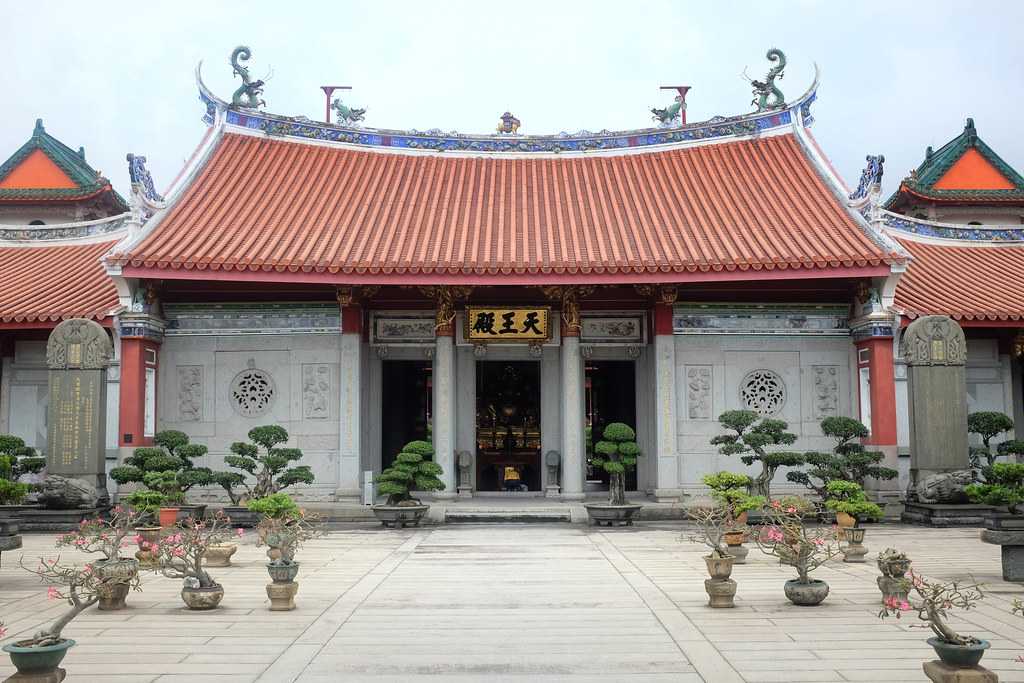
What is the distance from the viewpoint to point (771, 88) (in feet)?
65.1

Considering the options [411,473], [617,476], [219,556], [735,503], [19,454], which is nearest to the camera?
[219,556]

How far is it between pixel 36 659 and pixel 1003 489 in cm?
976

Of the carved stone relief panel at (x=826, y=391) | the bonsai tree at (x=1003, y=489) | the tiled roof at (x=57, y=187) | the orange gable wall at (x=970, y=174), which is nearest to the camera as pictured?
the bonsai tree at (x=1003, y=489)

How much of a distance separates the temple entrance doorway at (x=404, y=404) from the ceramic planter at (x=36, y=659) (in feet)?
46.5

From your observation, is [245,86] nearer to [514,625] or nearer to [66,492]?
[66,492]

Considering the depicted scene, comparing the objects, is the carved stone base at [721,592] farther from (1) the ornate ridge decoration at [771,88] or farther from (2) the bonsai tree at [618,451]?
(1) the ornate ridge decoration at [771,88]

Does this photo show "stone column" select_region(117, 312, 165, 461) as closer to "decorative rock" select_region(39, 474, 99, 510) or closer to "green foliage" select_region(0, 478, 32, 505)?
"decorative rock" select_region(39, 474, 99, 510)

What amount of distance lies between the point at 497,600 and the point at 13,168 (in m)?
20.9

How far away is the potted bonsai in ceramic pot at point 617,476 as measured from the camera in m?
15.0

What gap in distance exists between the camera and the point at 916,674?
5.89 m

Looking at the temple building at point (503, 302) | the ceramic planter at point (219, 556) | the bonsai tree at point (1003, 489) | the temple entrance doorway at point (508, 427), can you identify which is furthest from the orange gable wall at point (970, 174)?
the ceramic planter at point (219, 556)

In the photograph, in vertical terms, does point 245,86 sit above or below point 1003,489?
above

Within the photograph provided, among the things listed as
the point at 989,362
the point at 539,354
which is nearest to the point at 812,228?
the point at 989,362

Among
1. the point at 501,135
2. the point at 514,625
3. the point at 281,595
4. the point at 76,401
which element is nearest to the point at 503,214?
the point at 501,135
